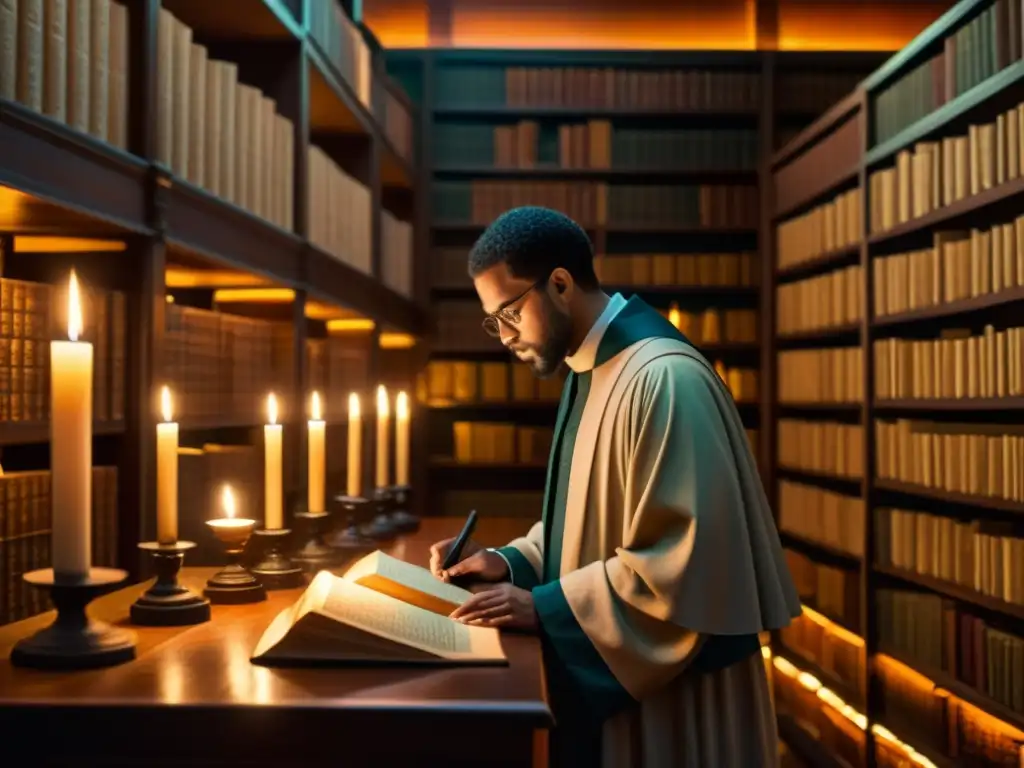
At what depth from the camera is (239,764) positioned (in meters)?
1.21

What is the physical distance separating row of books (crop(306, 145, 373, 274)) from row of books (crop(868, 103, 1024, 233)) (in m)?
1.96

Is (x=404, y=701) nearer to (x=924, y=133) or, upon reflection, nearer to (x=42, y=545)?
(x=42, y=545)

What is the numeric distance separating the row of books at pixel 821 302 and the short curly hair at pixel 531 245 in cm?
323

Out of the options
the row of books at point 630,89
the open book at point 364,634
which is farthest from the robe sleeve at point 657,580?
the row of books at point 630,89

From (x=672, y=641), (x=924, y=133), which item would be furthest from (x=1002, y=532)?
(x=672, y=641)

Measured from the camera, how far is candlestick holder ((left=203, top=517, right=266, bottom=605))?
1.77 metres

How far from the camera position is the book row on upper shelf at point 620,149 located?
6.32m

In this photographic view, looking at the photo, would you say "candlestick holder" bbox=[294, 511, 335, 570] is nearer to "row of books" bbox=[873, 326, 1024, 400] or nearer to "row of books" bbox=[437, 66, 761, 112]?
"row of books" bbox=[873, 326, 1024, 400]

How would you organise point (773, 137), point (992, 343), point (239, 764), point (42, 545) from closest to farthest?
point (239, 764) < point (42, 545) < point (992, 343) < point (773, 137)

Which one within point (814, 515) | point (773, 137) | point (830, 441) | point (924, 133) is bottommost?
point (814, 515)

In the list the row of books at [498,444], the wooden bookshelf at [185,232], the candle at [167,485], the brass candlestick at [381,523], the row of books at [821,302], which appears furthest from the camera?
the row of books at [498,444]

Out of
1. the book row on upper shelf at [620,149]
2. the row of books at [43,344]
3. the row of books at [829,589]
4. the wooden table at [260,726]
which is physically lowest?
the row of books at [829,589]

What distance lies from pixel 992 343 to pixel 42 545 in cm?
294

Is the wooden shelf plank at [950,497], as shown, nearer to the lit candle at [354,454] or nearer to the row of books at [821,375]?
the row of books at [821,375]
